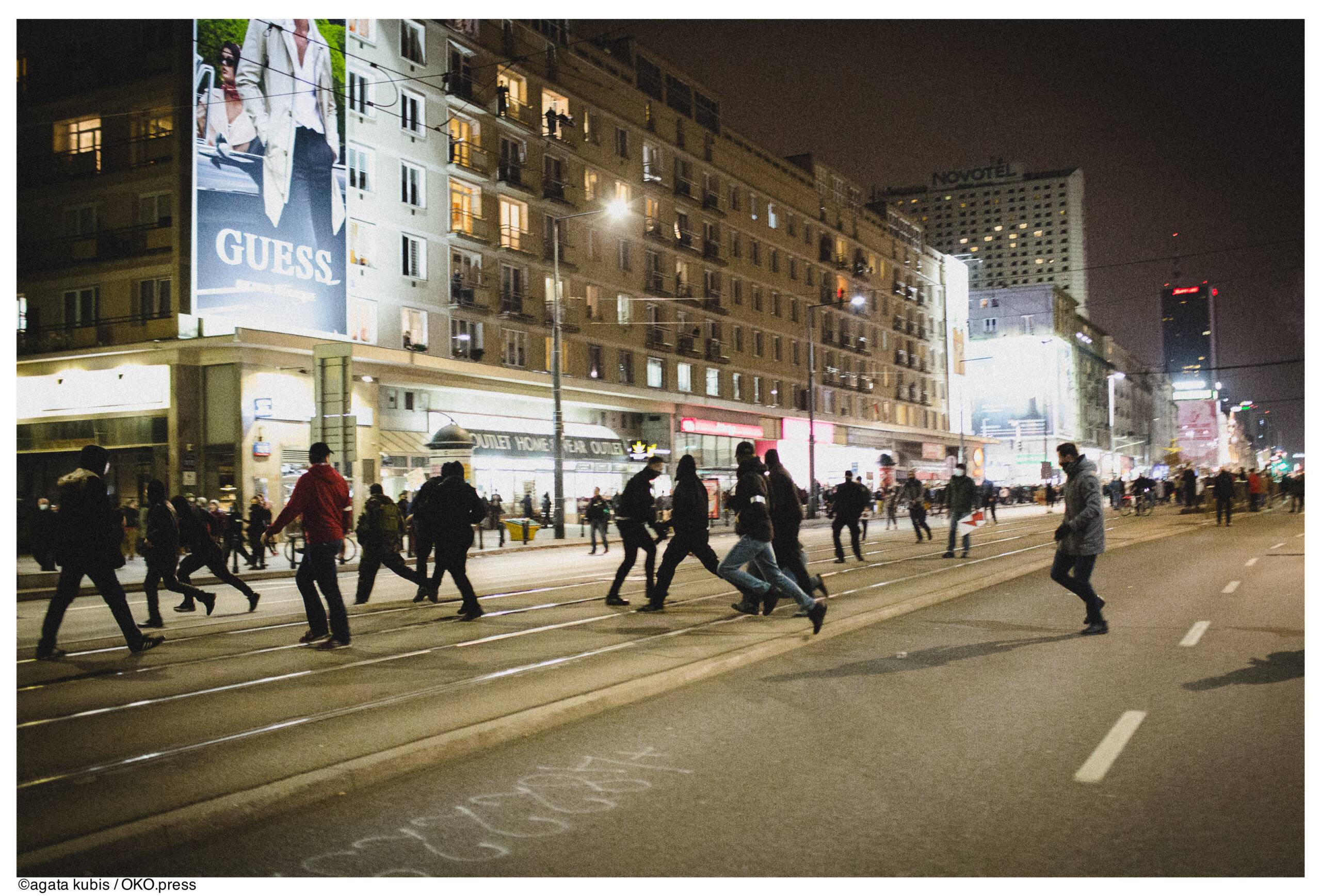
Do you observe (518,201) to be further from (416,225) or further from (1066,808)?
(1066,808)

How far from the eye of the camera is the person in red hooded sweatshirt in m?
9.52

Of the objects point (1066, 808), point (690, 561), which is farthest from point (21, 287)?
point (1066, 808)

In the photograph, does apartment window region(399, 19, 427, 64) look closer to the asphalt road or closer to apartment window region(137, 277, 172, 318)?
apartment window region(137, 277, 172, 318)

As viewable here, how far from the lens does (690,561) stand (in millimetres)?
21281

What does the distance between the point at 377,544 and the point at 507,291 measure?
94.6 feet

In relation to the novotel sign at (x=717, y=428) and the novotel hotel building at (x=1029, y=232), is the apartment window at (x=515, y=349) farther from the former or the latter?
the novotel hotel building at (x=1029, y=232)

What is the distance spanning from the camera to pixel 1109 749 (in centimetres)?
611

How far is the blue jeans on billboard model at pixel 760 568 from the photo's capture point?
10.4 m

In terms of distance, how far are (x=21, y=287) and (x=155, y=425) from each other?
6.67 metres

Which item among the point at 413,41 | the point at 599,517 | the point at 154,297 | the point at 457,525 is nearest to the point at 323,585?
the point at 457,525

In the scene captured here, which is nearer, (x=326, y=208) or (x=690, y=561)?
(x=690, y=561)

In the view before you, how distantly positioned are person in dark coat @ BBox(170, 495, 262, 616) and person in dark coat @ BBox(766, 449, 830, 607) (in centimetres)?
626

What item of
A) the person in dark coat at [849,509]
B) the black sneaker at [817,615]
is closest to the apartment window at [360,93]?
the person in dark coat at [849,509]

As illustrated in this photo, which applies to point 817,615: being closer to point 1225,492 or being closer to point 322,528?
point 322,528
